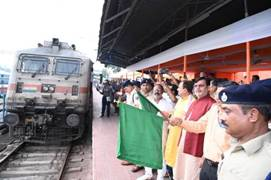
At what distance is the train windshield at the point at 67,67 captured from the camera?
34.7 ft

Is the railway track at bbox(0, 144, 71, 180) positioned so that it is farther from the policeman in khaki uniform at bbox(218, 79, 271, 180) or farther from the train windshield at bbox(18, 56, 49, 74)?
the policeman in khaki uniform at bbox(218, 79, 271, 180)

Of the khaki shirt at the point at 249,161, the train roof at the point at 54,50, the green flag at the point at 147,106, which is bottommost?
the khaki shirt at the point at 249,161

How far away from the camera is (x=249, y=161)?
143cm

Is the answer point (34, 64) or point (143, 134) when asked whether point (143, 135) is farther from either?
point (34, 64)

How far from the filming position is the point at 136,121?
450 cm

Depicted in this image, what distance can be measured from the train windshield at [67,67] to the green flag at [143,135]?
21.0ft

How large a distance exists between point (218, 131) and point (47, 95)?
806 cm

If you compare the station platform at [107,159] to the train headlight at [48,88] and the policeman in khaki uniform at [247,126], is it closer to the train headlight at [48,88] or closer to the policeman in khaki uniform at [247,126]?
the train headlight at [48,88]

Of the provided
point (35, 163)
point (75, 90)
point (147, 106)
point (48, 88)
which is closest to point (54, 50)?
point (48, 88)

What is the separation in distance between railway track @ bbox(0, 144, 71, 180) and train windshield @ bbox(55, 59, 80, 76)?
94.5 inches

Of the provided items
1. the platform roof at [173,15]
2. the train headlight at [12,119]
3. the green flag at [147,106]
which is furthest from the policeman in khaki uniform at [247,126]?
the train headlight at [12,119]

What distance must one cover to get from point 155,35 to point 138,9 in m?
3.27

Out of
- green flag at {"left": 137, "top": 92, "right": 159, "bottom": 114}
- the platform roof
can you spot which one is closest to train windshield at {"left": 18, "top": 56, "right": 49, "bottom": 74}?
the platform roof

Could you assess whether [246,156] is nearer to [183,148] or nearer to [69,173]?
[183,148]
